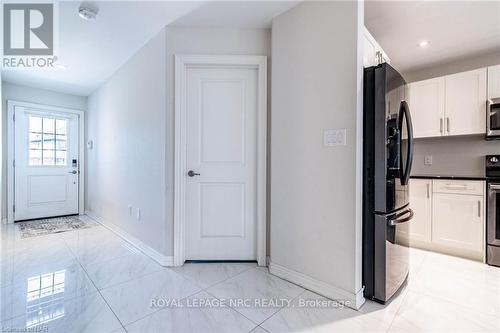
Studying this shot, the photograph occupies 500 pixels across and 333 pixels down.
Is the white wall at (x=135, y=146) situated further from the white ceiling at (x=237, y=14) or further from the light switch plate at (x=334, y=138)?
the light switch plate at (x=334, y=138)

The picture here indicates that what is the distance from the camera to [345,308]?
1.61m

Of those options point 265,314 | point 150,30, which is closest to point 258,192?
point 265,314

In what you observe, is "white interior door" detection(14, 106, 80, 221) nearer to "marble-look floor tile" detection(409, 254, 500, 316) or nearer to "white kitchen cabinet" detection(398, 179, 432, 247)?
"marble-look floor tile" detection(409, 254, 500, 316)

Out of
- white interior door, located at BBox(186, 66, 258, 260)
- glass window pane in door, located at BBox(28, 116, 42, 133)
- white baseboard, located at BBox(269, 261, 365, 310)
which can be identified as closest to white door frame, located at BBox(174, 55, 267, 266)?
white interior door, located at BBox(186, 66, 258, 260)

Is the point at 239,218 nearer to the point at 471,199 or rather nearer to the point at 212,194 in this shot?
the point at 212,194

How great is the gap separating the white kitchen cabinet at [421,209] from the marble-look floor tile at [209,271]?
6.57 ft

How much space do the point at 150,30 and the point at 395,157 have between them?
99.7 inches

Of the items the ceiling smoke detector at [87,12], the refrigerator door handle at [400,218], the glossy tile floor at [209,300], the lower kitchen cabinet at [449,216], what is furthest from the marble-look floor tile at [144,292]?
the ceiling smoke detector at [87,12]

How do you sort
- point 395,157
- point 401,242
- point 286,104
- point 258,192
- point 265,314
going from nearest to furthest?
1. point 265,314
2. point 395,157
3. point 401,242
4. point 286,104
5. point 258,192

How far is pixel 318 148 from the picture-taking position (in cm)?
180

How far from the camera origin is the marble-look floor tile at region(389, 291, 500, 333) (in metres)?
1.42

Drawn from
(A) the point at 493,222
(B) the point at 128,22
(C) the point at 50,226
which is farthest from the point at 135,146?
(A) the point at 493,222

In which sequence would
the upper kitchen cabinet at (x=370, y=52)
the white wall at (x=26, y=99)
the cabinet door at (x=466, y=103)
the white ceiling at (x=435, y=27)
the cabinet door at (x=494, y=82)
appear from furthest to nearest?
1. the white wall at (x=26, y=99)
2. the cabinet door at (x=466, y=103)
3. the cabinet door at (x=494, y=82)
4. the white ceiling at (x=435, y=27)
5. the upper kitchen cabinet at (x=370, y=52)

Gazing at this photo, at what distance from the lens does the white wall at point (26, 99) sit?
12.4 feet
